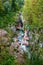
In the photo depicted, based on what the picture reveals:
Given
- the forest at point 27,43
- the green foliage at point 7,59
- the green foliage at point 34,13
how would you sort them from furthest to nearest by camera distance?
the green foliage at point 7,59 < the forest at point 27,43 < the green foliage at point 34,13

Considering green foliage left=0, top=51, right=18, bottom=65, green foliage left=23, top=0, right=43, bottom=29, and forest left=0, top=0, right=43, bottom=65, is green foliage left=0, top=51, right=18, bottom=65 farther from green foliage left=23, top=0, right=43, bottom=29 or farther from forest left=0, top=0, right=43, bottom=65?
green foliage left=23, top=0, right=43, bottom=29

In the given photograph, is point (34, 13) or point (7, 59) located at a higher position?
point (34, 13)

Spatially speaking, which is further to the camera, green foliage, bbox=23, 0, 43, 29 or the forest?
the forest

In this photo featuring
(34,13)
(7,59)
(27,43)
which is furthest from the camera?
(27,43)

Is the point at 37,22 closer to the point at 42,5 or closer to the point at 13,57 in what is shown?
the point at 42,5

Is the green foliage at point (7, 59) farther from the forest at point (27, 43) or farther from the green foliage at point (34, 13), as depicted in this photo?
the green foliage at point (34, 13)

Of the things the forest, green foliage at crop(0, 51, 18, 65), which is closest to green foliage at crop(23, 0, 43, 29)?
the forest

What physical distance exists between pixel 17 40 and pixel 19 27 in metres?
3.43

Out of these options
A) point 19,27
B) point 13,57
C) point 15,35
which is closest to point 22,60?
point 13,57

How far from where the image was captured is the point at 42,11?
13.4 metres

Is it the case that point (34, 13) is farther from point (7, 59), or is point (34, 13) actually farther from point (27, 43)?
point (27, 43)

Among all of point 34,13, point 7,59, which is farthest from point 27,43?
point 34,13

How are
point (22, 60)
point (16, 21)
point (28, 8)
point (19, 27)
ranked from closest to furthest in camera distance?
Answer: point (28, 8) → point (22, 60) → point (19, 27) → point (16, 21)

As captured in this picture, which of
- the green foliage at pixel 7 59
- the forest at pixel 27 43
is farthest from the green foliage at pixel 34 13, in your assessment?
the green foliage at pixel 7 59
